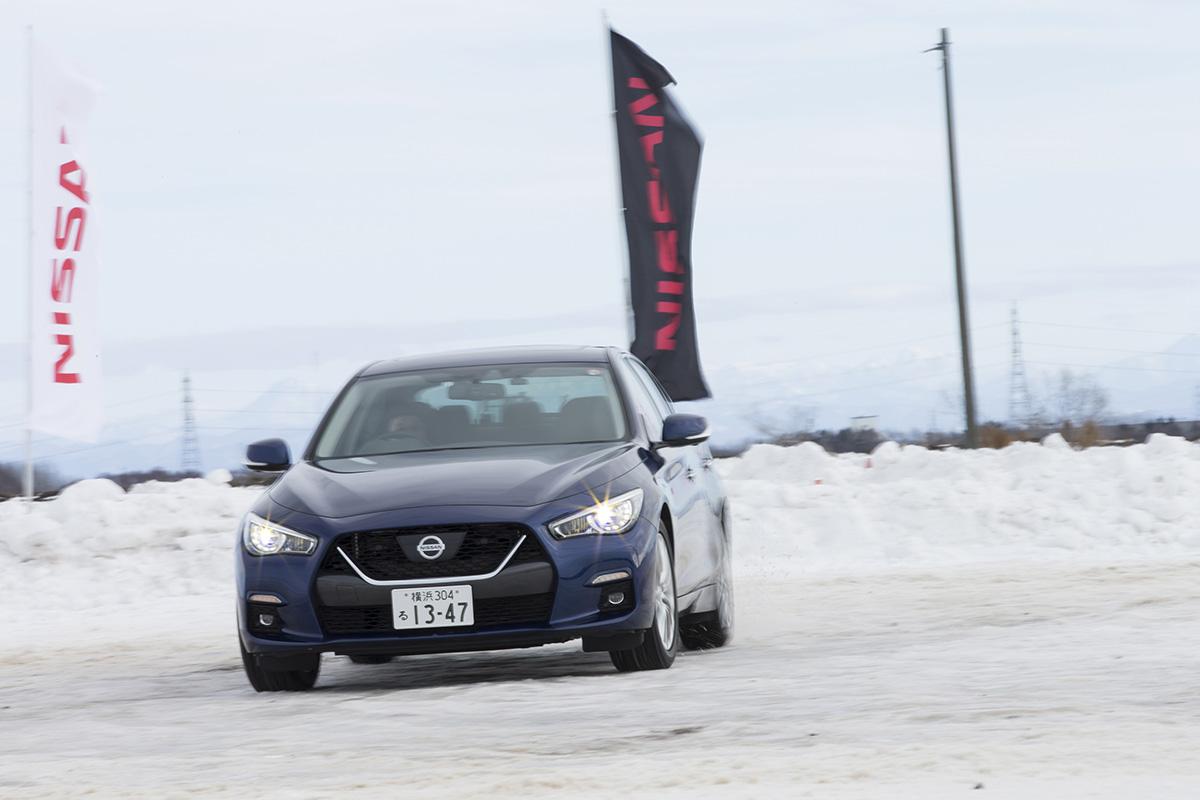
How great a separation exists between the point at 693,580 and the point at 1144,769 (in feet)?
12.9

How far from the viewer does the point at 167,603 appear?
49.5 feet

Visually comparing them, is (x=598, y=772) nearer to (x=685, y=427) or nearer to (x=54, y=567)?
(x=685, y=427)

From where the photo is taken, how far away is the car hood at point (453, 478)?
7801mm

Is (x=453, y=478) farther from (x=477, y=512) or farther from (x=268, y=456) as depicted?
(x=268, y=456)

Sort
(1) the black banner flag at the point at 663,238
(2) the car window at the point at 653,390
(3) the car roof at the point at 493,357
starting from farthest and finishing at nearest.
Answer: (1) the black banner flag at the point at 663,238, (2) the car window at the point at 653,390, (3) the car roof at the point at 493,357

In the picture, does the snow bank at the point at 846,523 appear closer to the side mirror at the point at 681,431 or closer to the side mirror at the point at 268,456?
the side mirror at the point at 268,456

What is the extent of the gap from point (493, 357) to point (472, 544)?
1.86 metres

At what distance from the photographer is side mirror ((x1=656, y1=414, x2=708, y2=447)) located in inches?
343

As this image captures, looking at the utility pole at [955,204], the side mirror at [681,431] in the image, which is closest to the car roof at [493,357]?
the side mirror at [681,431]

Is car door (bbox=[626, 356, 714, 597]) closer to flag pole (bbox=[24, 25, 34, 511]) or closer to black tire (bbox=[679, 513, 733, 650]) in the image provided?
black tire (bbox=[679, 513, 733, 650])

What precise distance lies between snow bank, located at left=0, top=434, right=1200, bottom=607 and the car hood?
25.4 feet

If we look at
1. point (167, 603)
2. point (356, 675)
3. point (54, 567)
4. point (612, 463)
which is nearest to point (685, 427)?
point (612, 463)

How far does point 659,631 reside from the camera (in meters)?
8.15

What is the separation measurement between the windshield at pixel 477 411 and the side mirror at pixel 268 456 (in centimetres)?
18
